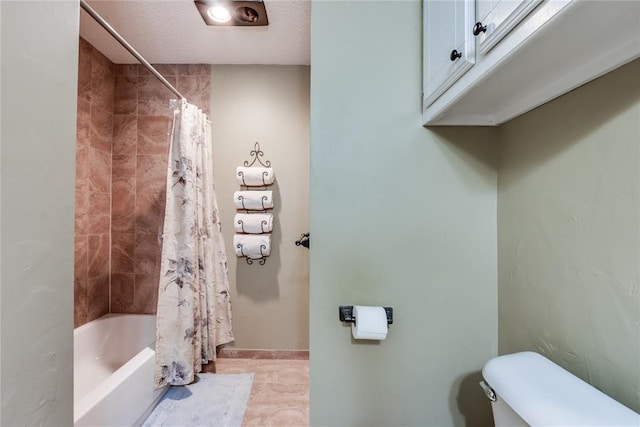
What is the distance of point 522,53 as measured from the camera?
521 millimetres

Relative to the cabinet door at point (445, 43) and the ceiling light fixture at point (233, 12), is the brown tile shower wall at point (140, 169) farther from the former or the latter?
the cabinet door at point (445, 43)

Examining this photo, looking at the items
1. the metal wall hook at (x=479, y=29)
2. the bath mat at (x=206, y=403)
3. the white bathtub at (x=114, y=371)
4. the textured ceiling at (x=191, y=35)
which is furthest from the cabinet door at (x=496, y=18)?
the bath mat at (x=206, y=403)

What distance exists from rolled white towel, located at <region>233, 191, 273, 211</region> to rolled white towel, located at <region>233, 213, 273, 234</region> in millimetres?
66

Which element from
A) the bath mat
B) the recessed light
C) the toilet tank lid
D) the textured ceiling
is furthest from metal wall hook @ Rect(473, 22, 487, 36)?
the bath mat

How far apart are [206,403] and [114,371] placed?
868 millimetres

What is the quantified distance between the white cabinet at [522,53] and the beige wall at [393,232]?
0.39ft

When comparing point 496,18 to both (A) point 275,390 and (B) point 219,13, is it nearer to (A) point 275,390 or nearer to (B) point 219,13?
(B) point 219,13

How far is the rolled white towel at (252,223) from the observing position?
1.85 meters

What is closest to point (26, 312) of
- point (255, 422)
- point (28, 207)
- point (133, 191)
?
point (28, 207)

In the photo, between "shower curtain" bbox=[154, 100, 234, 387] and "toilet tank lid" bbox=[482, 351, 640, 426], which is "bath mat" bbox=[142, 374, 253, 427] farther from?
"toilet tank lid" bbox=[482, 351, 640, 426]

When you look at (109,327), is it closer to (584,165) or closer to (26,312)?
(26,312)

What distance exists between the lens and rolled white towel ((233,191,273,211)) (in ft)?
6.09

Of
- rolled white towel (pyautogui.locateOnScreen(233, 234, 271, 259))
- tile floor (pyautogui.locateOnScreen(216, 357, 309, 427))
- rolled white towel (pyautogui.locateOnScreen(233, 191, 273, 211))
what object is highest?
rolled white towel (pyautogui.locateOnScreen(233, 191, 273, 211))

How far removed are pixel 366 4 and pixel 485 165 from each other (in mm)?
723
